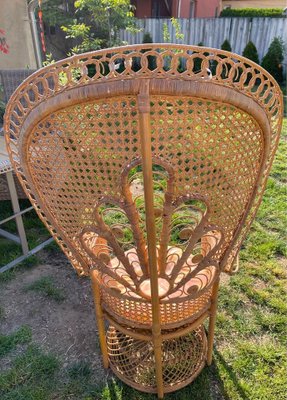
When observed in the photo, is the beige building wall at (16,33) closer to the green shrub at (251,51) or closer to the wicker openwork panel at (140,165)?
the wicker openwork panel at (140,165)

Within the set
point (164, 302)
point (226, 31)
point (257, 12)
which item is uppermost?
point (257, 12)

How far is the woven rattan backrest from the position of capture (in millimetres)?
885

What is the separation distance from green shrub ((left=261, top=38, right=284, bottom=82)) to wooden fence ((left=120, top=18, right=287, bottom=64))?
0.49 m

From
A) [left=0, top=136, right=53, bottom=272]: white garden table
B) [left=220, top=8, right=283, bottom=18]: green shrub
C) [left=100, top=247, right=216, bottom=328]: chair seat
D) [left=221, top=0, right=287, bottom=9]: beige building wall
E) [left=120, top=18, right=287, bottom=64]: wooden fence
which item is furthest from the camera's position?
[left=221, top=0, right=287, bottom=9]: beige building wall

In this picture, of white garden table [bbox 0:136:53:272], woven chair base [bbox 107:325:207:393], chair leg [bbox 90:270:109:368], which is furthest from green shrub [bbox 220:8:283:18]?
chair leg [bbox 90:270:109:368]

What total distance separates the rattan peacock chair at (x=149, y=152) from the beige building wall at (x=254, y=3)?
18.4 metres

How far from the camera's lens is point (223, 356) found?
189 cm

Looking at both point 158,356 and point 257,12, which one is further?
point 257,12

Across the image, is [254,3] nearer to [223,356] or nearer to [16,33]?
[16,33]

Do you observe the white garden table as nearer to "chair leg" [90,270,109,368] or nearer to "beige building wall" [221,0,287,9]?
"chair leg" [90,270,109,368]

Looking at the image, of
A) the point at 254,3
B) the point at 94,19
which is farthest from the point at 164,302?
the point at 254,3

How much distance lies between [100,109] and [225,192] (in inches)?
21.6

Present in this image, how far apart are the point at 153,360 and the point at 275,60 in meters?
8.57

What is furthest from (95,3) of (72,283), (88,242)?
(88,242)
